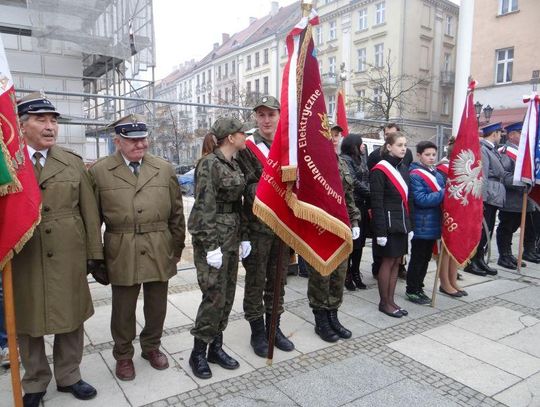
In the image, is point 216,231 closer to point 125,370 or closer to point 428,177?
point 125,370

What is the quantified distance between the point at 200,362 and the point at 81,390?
84 cm

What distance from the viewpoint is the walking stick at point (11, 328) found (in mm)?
2521

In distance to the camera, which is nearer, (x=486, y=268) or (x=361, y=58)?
(x=486, y=268)

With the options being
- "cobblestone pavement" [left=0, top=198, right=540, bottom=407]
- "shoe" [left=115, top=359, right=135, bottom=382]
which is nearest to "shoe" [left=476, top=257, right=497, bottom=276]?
"cobblestone pavement" [left=0, top=198, right=540, bottom=407]

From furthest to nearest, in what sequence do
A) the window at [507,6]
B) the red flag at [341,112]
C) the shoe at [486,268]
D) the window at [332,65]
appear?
the window at [332,65] → the window at [507,6] → the red flag at [341,112] → the shoe at [486,268]

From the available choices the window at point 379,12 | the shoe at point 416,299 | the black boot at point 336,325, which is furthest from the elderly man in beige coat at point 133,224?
the window at point 379,12

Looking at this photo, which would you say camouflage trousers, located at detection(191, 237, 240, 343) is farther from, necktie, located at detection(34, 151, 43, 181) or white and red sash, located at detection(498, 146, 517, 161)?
white and red sash, located at detection(498, 146, 517, 161)

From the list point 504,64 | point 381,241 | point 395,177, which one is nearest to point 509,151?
point 395,177

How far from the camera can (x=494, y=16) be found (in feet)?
75.0

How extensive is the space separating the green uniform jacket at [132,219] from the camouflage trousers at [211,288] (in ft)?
0.89

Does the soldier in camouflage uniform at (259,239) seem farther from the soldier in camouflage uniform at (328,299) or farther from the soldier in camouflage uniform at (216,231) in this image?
the soldier in camouflage uniform at (328,299)

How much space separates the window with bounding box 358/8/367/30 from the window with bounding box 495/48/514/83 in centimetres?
1338

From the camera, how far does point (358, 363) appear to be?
11.8ft

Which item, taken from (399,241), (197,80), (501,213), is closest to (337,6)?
(197,80)
